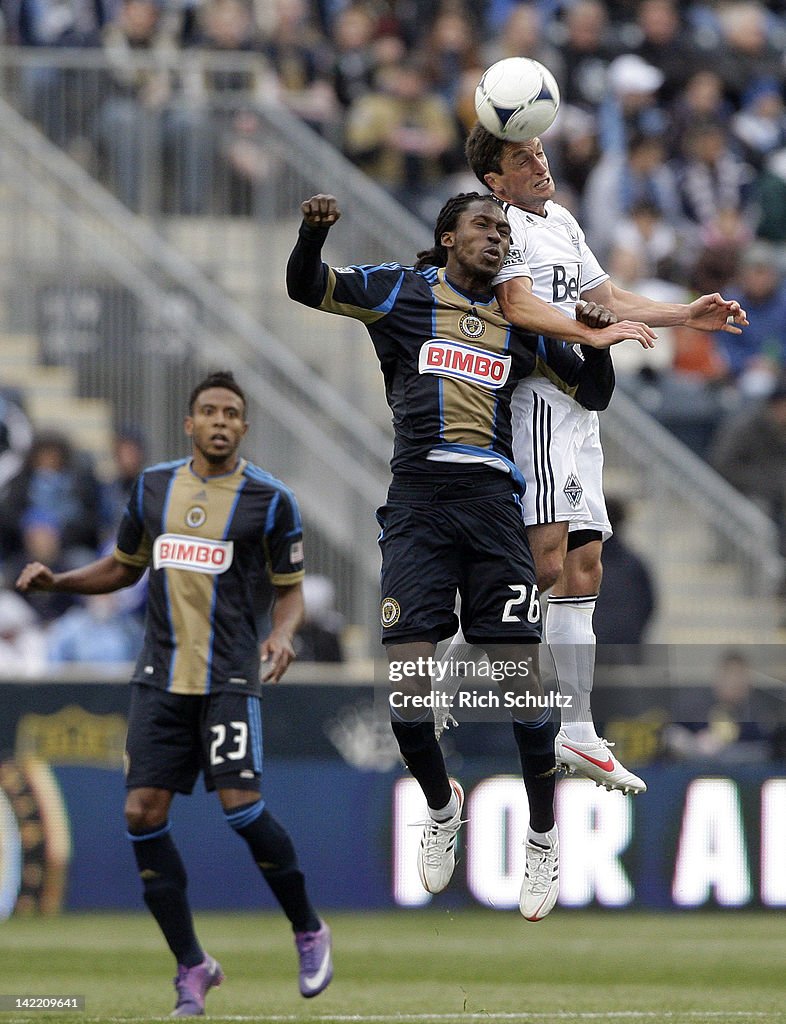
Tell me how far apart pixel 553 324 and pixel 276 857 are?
303cm

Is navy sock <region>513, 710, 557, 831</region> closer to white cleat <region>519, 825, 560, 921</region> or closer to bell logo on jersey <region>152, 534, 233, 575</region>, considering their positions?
white cleat <region>519, 825, 560, 921</region>

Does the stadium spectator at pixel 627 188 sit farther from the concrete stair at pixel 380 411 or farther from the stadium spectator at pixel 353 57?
the concrete stair at pixel 380 411

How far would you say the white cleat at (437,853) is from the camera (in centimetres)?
849

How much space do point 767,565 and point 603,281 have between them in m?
7.28

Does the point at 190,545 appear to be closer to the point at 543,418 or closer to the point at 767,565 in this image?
the point at 543,418

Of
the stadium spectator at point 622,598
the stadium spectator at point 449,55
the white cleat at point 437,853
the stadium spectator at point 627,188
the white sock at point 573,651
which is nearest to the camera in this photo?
the white cleat at point 437,853

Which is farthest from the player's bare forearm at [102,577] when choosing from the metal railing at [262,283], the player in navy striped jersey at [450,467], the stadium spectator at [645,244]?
the stadium spectator at [645,244]

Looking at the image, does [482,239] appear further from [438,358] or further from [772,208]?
[772,208]

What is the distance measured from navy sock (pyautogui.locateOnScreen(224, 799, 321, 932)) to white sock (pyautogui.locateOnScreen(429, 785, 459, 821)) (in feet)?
4.09

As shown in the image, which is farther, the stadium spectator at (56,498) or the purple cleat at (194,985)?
the stadium spectator at (56,498)

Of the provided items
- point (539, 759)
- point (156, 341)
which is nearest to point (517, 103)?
point (539, 759)

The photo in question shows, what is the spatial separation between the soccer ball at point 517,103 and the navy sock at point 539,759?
2.34 meters

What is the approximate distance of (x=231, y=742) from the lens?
952 centimetres

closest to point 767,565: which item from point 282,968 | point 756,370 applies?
point 756,370
